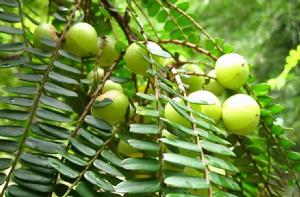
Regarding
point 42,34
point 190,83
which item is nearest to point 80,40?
point 42,34

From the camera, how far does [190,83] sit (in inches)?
24.2

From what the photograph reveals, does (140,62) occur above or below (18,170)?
above

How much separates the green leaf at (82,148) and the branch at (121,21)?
0.18 m

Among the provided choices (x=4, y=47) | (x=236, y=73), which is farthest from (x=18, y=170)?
(x=236, y=73)

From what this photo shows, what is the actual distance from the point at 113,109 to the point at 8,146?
0.41 feet

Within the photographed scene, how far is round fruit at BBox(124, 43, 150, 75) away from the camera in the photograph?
0.55m

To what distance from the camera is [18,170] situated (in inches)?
17.0

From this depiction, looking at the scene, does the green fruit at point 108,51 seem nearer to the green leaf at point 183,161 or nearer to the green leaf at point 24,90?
the green leaf at point 24,90

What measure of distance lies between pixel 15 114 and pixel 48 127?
0.04 metres

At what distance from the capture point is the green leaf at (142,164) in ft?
1.33

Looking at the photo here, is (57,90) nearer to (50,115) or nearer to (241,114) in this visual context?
(50,115)

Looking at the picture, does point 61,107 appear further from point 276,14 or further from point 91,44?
point 276,14

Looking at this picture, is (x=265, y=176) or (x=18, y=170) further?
(x=265, y=176)

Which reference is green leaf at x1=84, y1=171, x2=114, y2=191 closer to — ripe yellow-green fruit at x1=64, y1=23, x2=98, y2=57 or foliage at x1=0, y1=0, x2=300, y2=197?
foliage at x1=0, y1=0, x2=300, y2=197
